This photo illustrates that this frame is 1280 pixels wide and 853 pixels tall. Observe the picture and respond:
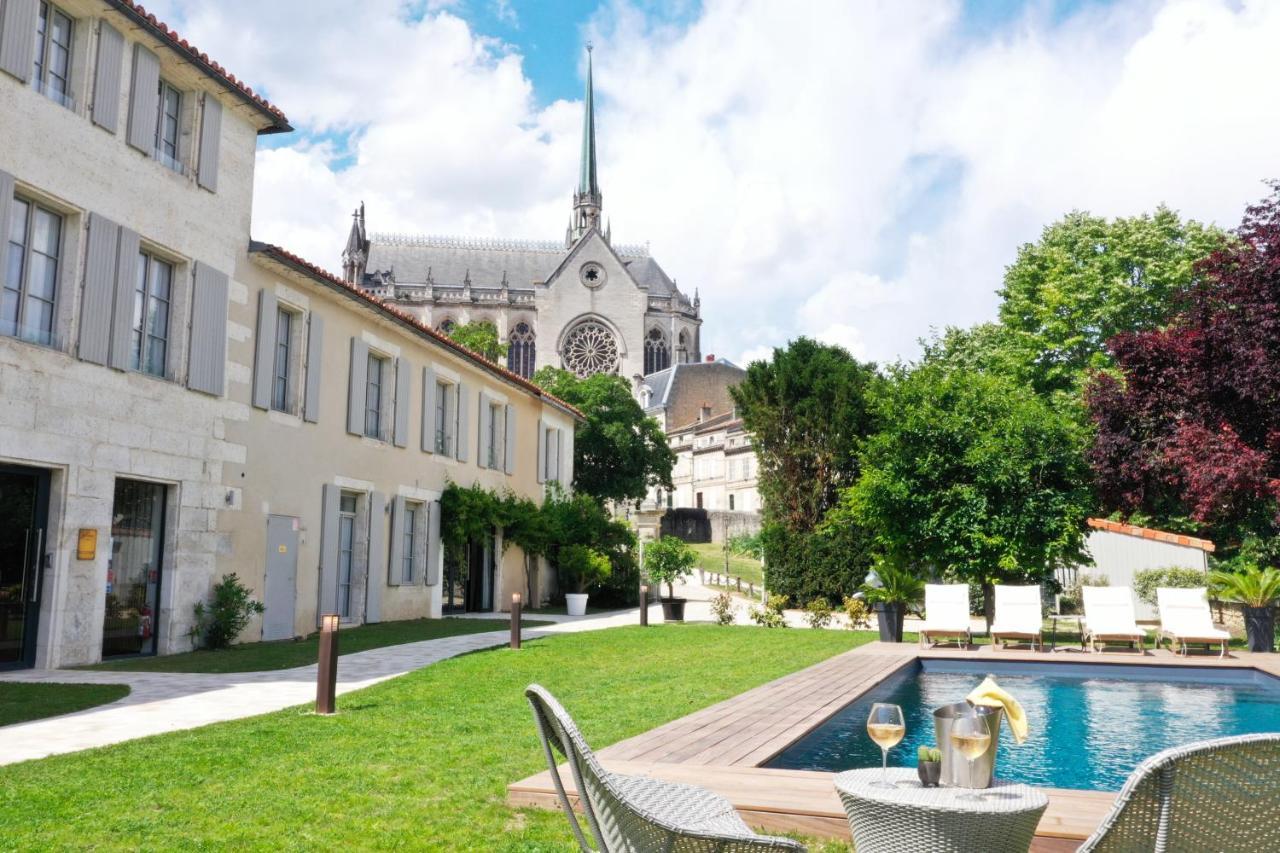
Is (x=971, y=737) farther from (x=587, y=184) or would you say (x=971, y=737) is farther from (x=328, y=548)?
(x=587, y=184)

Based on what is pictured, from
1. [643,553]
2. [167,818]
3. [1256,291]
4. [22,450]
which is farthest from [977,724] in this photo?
[643,553]

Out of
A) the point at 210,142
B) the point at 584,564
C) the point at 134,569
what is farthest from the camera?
the point at 584,564

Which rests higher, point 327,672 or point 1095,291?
point 1095,291

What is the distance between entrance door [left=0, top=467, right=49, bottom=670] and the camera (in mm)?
9625

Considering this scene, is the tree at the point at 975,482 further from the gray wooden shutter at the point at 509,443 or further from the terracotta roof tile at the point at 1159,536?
the gray wooden shutter at the point at 509,443

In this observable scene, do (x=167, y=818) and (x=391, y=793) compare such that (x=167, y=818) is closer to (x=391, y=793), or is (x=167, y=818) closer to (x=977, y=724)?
(x=391, y=793)

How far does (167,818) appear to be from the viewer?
436 centimetres

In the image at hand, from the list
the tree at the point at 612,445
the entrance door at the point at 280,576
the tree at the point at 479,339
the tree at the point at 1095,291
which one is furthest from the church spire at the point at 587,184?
the entrance door at the point at 280,576

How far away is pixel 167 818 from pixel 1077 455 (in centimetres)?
1538

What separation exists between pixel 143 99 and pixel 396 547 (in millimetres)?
8376

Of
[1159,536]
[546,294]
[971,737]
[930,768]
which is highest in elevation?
[546,294]

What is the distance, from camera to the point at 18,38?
31.7 ft

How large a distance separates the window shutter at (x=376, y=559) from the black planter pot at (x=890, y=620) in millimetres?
8167

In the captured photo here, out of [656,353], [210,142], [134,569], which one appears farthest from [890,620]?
[656,353]
